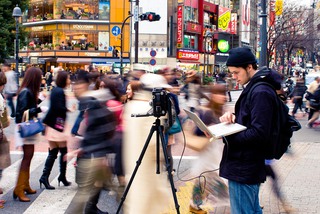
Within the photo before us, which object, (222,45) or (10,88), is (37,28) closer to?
(222,45)

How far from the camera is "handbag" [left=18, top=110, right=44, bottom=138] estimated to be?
6478 mm

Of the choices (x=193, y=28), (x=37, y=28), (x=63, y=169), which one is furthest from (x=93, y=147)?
(x=193, y=28)

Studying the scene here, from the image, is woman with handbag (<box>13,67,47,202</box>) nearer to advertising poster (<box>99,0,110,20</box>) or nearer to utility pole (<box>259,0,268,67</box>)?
utility pole (<box>259,0,268,67</box>)

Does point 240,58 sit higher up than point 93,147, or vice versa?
point 240,58

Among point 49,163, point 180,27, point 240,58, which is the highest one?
point 180,27

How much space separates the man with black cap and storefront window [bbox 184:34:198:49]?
176ft

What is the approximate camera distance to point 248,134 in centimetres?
338

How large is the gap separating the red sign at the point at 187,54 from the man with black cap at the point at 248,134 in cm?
5121

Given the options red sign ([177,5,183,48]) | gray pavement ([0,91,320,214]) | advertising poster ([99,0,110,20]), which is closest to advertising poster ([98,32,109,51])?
advertising poster ([99,0,110,20])

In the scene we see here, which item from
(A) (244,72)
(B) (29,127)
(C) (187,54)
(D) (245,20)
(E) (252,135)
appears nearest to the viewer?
(E) (252,135)

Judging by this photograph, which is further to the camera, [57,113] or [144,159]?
[57,113]

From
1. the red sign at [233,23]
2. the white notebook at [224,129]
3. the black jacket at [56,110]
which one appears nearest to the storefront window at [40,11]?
the red sign at [233,23]

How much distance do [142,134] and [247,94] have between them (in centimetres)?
184

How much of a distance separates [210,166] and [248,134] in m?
2.40
